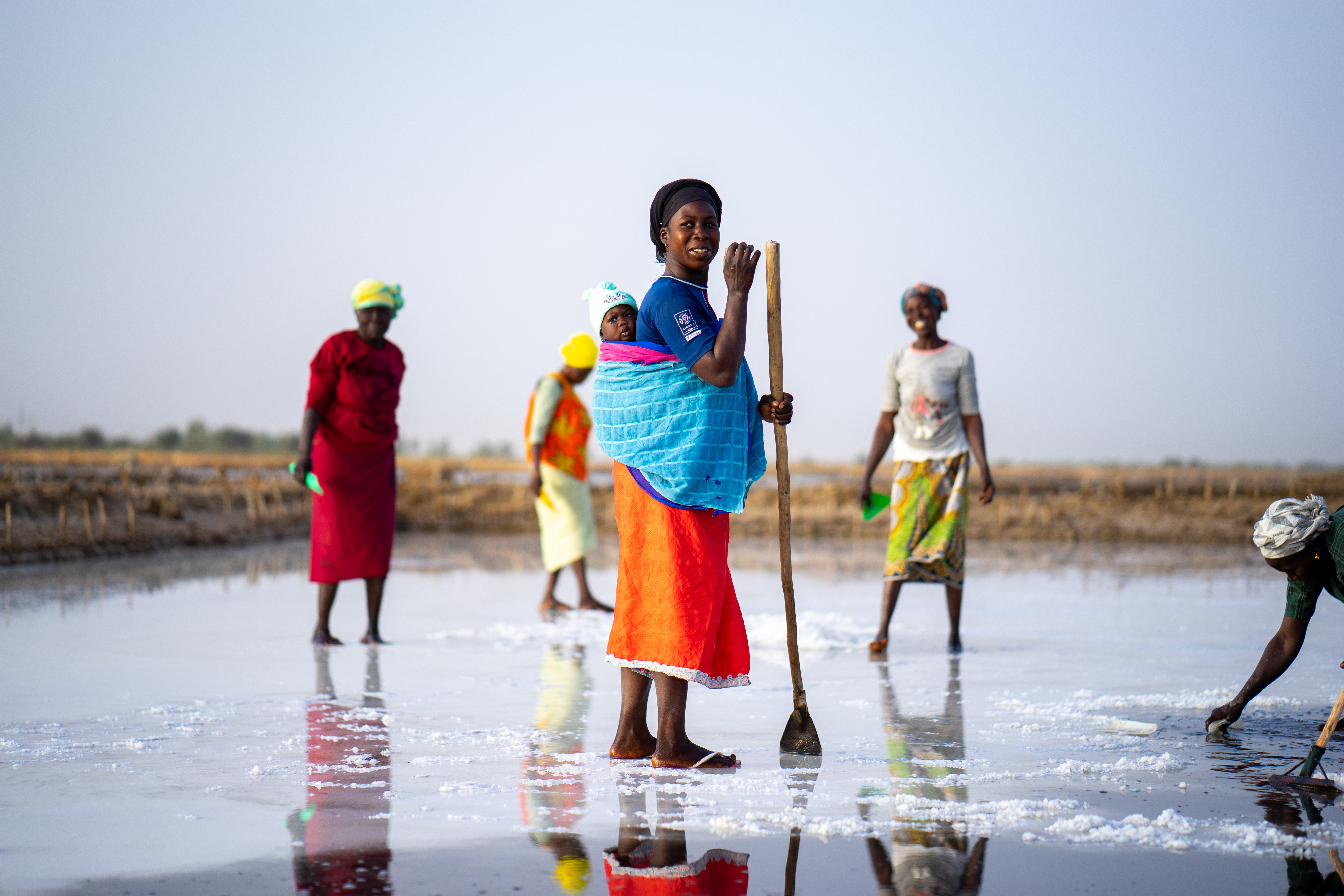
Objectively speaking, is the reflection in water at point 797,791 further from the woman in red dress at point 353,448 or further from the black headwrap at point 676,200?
the woman in red dress at point 353,448

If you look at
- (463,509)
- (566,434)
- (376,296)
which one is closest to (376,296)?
(376,296)

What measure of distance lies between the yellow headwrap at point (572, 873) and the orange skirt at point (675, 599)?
94 centimetres

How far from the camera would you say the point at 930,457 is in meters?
6.62

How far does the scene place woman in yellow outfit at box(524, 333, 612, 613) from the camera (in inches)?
336

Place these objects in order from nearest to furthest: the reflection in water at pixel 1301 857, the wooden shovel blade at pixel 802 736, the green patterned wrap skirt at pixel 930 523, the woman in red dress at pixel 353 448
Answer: the reflection in water at pixel 1301 857, the wooden shovel blade at pixel 802 736, the green patterned wrap skirt at pixel 930 523, the woman in red dress at pixel 353 448

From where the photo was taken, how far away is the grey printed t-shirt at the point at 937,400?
21.6 feet

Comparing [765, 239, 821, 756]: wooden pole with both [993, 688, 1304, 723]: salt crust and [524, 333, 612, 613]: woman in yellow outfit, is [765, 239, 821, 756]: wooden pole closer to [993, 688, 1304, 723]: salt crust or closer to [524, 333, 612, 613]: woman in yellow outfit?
[993, 688, 1304, 723]: salt crust

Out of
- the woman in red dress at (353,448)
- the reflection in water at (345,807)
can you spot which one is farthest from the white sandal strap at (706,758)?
the woman in red dress at (353,448)

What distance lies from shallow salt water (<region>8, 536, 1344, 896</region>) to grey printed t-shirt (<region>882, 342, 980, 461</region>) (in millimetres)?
1191

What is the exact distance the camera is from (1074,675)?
5.58 metres

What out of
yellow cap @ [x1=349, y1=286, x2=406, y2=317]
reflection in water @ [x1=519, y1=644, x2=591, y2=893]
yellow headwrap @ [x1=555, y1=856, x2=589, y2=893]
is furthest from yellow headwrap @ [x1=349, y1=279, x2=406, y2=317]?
yellow headwrap @ [x1=555, y1=856, x2=589, y2=893]

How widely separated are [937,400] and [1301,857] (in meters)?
4.08

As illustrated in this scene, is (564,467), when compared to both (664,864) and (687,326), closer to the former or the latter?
(687,326)

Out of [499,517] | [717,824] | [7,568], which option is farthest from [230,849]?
[499,517]
